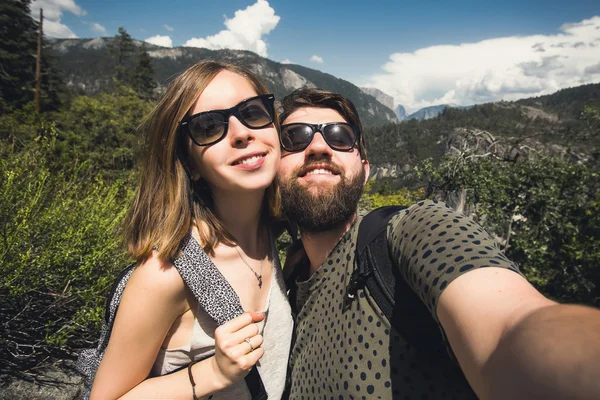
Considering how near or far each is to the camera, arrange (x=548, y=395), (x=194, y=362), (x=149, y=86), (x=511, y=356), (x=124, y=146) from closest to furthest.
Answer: (x=548, y=395), (x=511, y=356), (x=194, y=362), (x=124, y=146), (x=149, y=86)

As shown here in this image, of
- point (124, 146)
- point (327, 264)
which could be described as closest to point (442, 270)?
point (327, 264)

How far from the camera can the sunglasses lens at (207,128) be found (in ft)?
4.94

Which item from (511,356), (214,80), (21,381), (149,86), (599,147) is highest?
(149,86)

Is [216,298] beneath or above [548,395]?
beneath

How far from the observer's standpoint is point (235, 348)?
3.91ft

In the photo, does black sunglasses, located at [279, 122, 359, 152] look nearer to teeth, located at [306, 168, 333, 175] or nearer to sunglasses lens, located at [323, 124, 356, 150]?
sunglasses lens, located at [323, 124, 356, 150]

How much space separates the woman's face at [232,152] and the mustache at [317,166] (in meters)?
0.37

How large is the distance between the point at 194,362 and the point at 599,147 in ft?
35.8

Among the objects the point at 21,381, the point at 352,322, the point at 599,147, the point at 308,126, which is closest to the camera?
the point at 352,322

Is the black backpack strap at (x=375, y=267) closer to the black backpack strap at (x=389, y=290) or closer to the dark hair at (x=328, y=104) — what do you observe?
the black backpack strap at (x=389, y=290)

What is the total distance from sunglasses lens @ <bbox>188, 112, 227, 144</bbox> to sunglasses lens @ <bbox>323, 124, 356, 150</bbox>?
796 millimetres

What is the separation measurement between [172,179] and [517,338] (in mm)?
1543

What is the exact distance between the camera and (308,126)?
2.09 m

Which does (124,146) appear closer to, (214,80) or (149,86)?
(214,80)
